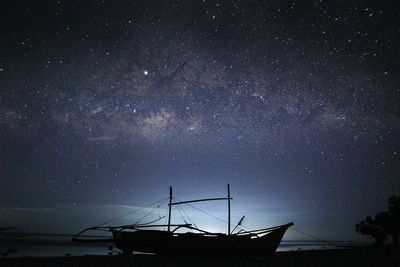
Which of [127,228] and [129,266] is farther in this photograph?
[127,228]

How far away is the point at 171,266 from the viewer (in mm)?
15180

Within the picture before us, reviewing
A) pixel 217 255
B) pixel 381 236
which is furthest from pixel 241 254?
pixel 381 236

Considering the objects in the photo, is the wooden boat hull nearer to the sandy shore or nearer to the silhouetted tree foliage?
Answer: the sandy shore

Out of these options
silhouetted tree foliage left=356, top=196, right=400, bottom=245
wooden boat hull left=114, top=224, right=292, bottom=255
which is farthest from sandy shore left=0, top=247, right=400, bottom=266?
silhouetted tree foliage left=356, top=196, right=400, bottom=245

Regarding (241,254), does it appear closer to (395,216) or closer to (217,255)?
(217,255)

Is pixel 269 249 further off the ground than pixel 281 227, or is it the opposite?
pixel 281 227

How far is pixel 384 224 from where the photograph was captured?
43.1 m

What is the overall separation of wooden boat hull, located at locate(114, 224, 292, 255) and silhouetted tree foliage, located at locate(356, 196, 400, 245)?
34.1 metres

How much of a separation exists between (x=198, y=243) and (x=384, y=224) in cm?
4155

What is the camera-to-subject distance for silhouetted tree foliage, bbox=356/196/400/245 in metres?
41.7

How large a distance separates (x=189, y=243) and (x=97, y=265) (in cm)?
755

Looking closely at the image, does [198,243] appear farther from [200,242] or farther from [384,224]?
[384,224]

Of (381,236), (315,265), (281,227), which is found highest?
(281,227)

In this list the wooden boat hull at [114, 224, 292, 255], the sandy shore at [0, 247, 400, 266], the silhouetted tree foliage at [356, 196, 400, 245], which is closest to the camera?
the sandy shore at [0, 247, 400, 266]
